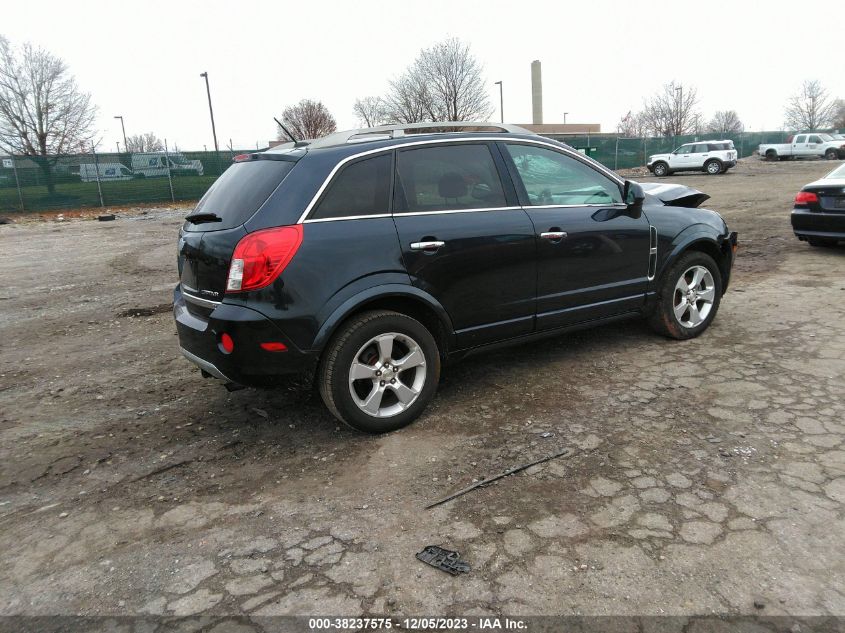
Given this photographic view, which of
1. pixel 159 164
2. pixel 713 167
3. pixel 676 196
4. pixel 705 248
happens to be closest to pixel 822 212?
pixel 705 248

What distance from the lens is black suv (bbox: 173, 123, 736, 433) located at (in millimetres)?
3342

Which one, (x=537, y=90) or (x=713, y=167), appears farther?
(x=537, y=90)

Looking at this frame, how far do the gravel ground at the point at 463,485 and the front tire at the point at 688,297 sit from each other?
17cm

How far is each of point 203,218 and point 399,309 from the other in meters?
1.35

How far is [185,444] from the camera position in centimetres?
369

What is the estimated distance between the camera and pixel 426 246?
3.68m

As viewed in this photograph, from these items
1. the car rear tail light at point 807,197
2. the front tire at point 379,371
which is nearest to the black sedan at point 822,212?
the car rear tail light at point 807,197

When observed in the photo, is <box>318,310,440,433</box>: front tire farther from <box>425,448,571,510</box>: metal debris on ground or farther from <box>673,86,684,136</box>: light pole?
<box>673,86,684,136</box>: light pole

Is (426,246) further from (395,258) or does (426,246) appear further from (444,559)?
(444,559)

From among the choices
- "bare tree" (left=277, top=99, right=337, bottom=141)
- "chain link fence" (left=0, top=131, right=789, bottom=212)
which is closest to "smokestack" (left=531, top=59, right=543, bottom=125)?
"bare tree" (left=277, top=99, right=337, bottom=141)

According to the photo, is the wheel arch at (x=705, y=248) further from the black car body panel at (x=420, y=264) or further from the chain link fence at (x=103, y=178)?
the chain link fence at (x=103, y=178)

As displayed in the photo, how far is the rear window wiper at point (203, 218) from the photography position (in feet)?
12.0

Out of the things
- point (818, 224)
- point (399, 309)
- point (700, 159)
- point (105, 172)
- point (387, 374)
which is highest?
point (105, 172)

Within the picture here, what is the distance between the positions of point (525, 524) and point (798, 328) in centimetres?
388
